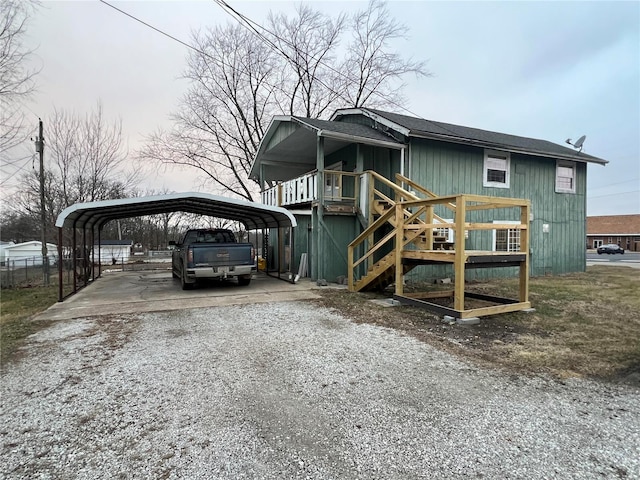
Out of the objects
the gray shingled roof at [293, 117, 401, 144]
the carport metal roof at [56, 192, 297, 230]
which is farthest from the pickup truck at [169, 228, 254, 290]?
the gray shingled roof at [293, 117, 401, 144]

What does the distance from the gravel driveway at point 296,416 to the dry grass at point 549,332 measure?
50 centimetres

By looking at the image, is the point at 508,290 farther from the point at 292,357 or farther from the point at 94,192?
the point at 94,192

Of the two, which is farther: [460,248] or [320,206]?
[320,206]

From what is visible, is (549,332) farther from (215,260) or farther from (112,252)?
(112,252)

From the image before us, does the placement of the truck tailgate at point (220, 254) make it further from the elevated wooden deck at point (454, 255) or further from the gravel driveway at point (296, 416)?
the gravel driveway at point (296, 416)

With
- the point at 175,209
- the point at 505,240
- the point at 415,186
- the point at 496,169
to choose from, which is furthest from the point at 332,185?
the point at 505,240

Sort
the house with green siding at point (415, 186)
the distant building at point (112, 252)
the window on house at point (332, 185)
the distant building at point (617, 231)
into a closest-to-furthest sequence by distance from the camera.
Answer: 1. the house with green siding at point (415, 186)
2. the window on house at point (332, 185)
3. the distant building at point (112, 252)
4. the distant building at point (617, 231)

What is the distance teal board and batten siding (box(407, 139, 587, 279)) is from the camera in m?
10.8

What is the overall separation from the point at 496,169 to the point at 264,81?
1787 cm

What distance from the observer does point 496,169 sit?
11.9 meters

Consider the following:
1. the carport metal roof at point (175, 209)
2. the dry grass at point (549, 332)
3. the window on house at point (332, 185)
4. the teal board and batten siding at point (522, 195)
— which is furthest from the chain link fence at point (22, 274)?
the teal board and batten siding at point (522, 195)

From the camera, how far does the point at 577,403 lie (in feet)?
10.3

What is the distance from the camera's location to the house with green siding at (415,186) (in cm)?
1023

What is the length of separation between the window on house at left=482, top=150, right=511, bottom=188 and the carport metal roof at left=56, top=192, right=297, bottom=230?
699 cm
